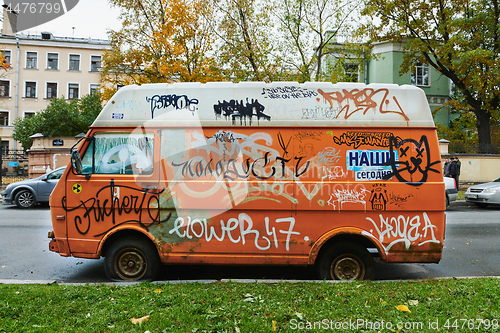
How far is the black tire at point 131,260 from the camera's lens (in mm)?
4980

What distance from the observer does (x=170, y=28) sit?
1812 cm

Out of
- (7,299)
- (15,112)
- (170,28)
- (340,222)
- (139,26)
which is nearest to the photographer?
(7,299)

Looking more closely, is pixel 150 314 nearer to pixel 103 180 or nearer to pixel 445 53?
pixel 103 180

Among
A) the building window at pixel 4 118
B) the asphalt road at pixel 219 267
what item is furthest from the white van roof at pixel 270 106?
the building window at pixel 4 118

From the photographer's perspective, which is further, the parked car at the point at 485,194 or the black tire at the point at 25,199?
the black tire at the point at 25,199

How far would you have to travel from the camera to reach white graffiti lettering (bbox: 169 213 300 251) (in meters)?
4.81

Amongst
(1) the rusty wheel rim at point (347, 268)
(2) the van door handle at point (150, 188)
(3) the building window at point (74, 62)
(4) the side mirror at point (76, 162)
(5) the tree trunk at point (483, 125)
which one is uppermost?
(3) the building window at point (74, 62)

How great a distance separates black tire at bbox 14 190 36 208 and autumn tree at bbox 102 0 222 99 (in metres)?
7.54

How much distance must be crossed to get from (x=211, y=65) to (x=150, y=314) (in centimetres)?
1621

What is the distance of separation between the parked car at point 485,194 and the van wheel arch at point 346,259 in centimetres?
1084

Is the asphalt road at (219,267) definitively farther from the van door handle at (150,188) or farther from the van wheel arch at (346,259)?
the van door handle at (150,188)

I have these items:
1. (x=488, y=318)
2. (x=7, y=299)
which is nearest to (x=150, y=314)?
(x=7, y=299)

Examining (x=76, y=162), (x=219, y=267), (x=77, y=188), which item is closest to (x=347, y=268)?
(x=219, y=267)

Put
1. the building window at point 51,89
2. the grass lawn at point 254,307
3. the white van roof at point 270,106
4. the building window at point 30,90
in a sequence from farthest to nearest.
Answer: the building window at point 51,89 < the building window at point 30,90 < the white van roof at point 270,106 < the grass lawn at point 254,307
